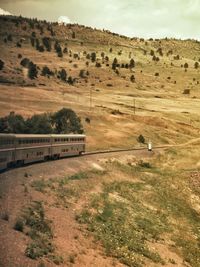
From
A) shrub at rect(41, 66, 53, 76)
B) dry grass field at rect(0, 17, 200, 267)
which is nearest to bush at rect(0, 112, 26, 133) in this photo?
dry grass field at rect(0, 17, 200, 267)

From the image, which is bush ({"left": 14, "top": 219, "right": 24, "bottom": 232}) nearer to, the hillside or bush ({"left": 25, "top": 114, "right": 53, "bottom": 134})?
bush ({"left": 25, "top": 114, "right": 53, "bottom": 134})

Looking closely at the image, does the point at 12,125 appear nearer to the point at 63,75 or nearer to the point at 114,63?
the point at 63,75

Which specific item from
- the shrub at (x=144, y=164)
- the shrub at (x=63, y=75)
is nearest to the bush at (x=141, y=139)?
the shrub at (x=144, y=164)

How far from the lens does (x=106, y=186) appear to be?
149 ft

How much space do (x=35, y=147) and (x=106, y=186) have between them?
24.9 feet

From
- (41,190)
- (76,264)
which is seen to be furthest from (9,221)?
(41,190)

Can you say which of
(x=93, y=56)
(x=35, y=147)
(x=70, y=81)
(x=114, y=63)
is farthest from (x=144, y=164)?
(x=93, y=56)

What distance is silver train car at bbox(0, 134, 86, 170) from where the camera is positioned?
3750cm

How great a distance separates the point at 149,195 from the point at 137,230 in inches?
500

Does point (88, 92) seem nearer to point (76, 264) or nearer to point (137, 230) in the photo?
point (137, 230)

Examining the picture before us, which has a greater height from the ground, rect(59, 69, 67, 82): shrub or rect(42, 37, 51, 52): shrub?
rect(42, 37, 51, 52): shrub

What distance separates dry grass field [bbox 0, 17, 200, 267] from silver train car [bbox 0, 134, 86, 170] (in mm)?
1281

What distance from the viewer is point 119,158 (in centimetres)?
6481

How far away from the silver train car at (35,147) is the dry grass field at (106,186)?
1281 millimetres
